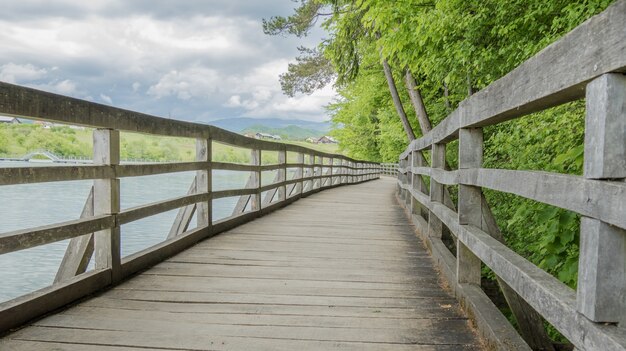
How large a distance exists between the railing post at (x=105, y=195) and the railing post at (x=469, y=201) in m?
2.07

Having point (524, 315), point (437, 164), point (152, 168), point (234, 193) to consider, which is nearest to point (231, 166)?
point (234, 193)

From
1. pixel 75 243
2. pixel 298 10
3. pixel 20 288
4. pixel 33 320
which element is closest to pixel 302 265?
pixel 75 243

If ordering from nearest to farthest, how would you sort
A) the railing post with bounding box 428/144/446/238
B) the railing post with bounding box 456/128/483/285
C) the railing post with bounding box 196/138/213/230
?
the railing post with bounding box 456/128/483/285
the railing post with bounding box 428/144/446/238
the railing post with bounding box 196/138/213/230

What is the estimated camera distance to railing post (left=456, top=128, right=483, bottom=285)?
→ 104 inches

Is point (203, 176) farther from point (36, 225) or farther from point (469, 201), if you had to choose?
point (36, 225)

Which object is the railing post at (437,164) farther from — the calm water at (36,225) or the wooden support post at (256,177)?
the calm water at (36,225)

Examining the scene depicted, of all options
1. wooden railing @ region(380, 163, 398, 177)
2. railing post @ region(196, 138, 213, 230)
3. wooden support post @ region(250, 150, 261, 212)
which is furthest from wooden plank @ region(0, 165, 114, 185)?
wooden railing @ region(380, 163, 398, 177)

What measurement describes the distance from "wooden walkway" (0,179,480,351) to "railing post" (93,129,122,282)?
0.73 ft

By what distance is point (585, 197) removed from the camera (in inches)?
50.3

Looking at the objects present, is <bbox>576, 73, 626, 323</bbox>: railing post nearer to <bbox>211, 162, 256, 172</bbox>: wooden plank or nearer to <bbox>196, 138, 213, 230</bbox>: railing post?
<bbox>196, 138, 213, 230</bbox>: railing post

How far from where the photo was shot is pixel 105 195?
299cm

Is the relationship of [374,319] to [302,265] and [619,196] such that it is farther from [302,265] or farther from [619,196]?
[619,196]

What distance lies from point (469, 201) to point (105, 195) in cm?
213

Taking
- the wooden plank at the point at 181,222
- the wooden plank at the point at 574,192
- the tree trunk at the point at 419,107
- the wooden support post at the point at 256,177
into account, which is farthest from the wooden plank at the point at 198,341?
the tree trunk at the point at 419,107
